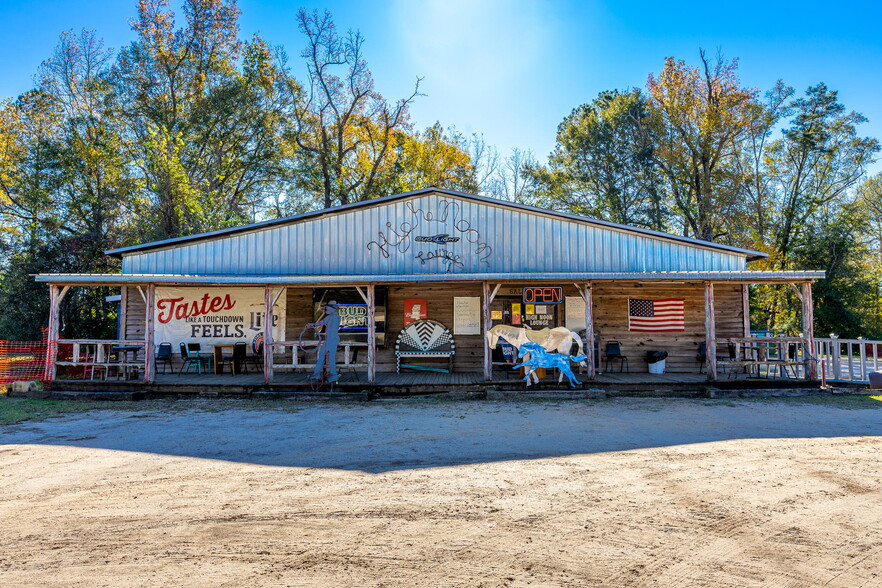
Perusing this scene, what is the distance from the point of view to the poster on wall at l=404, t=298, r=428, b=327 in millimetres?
13477

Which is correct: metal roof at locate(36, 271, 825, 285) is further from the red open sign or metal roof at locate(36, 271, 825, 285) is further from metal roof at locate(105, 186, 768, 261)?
metal roof at locate(105, 186, 768, 261)

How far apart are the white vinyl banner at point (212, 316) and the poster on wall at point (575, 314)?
23.6 feet

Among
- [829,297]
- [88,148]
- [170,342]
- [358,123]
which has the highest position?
[358,123]

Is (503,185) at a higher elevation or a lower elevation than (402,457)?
higher

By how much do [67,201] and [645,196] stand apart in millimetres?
28417

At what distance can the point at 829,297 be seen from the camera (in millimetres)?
25422

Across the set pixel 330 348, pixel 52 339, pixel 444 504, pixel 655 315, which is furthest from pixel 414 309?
pixel 444 504

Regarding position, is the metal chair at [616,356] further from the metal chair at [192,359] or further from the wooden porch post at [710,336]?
the metal chair at [192,359]

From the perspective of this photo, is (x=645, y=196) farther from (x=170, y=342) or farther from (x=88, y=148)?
(x=88, y=148)

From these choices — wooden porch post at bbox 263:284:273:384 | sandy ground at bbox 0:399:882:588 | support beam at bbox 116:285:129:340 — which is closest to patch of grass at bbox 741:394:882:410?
sandy ground at bbox 0:399:882:588

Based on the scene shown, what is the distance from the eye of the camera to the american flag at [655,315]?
43.8 feet

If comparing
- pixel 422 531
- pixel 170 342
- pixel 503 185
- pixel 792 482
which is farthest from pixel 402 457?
pixel 503 185

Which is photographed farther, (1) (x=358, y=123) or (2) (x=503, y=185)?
(2) (x=503, y=185)

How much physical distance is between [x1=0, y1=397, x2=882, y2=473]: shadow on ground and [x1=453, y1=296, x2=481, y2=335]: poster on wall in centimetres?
347
